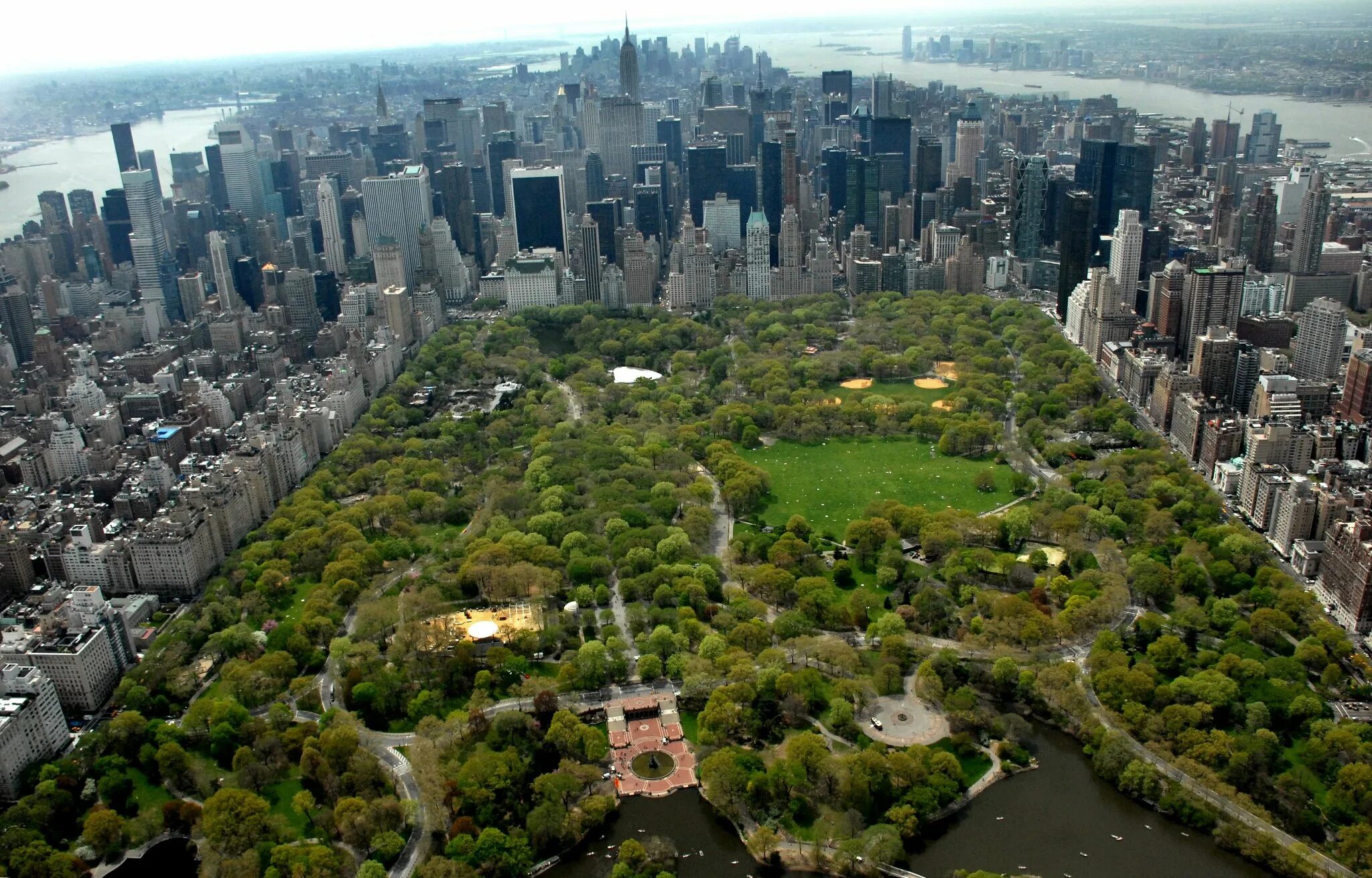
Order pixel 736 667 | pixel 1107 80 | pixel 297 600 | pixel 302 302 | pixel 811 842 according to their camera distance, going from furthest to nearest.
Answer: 1. pixel 1107 80
2. pixel 302 302
3. pixel 297 600
4. pixel 736 667
5. pixel 811 842

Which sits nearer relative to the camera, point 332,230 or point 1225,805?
point 1225,805

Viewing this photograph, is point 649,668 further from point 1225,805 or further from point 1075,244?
point 1075,244

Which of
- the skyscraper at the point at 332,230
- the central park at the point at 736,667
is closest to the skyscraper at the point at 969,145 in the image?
the central park at the point at 736,667

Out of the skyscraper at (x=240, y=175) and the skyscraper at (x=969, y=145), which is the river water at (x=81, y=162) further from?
the skyscraper at (x=969, y=145)

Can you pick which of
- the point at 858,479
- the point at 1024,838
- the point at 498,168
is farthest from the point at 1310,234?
the point at 498,168

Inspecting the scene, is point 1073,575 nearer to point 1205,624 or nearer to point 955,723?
point 1205,624

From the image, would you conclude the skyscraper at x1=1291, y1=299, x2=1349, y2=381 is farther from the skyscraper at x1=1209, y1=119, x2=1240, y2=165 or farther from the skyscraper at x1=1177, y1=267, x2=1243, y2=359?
the skyscraper at x1=1209, y1=119, x2=1240, y2=165

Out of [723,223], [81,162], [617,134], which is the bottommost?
[723,223]
